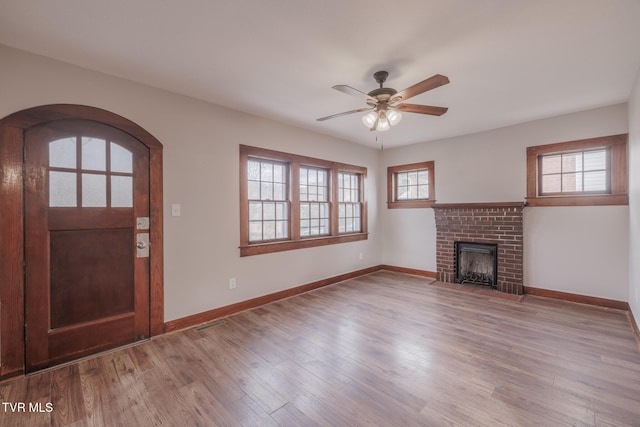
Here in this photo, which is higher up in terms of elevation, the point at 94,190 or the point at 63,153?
the point at 63,153

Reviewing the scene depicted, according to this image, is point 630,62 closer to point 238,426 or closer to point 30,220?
point 238,426

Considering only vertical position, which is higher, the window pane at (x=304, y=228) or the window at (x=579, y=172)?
the window at (x=579, y=172)

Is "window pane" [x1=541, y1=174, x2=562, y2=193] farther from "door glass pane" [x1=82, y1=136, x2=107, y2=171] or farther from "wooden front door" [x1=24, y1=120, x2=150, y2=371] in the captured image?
"door glass pane" [x1=82, y1=136, x2=107, y2=171]

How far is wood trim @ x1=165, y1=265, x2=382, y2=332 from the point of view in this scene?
121 inches

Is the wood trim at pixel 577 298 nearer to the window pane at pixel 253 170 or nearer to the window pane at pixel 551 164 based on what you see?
the window pane at pixel 551 164

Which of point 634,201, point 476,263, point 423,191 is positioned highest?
point 423,191

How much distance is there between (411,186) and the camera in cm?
560

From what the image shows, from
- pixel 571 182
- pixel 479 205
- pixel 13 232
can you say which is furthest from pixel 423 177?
pixel 13 232

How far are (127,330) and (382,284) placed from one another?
3689 mm

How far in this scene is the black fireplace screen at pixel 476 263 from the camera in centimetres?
454

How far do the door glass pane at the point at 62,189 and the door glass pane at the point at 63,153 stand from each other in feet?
0.26

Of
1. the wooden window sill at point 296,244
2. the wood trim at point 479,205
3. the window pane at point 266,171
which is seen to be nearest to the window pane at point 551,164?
the wood trim at point 479,205

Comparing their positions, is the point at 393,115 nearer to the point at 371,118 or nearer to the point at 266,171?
the point at 371,118

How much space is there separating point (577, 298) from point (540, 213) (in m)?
1.26
